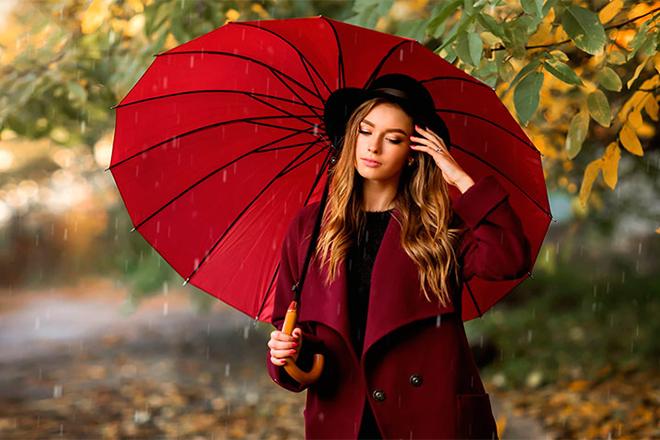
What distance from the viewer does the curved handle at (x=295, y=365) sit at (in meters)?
2.26

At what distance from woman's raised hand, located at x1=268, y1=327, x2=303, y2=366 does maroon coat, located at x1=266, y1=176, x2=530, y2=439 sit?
7cm

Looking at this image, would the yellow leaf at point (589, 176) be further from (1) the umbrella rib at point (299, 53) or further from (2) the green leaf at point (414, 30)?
(1) the umbrella rib at point (299, 53)

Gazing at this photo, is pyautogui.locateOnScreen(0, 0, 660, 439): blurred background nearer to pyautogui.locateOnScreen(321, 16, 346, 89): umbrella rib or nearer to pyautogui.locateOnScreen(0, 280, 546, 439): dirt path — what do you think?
pyautogui.locateOnScreen(0, 280, 546, 439): dirt path

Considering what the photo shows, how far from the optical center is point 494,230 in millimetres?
2260

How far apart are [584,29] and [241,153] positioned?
3.83 ft

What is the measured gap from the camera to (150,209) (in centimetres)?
267

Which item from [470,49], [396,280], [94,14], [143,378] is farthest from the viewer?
[143,378]

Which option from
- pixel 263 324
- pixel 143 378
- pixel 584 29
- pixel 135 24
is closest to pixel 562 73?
pixel 584 29

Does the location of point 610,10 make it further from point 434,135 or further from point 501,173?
point 434,135

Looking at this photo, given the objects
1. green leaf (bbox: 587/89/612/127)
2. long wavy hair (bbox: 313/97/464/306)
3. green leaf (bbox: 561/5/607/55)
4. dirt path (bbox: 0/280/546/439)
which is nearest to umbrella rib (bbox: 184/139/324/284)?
long wavy hair (bbox: 313/97/464/306)

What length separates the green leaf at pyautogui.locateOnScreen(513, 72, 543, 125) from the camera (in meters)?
2.68

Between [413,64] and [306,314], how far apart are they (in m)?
0.77

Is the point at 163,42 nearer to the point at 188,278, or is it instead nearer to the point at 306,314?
the point at 188,278

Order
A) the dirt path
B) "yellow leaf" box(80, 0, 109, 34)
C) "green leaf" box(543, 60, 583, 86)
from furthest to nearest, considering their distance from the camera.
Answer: the dirt path, "yellow leaf" box(80, 0, 109, 34), "green leaf" box(543, 60, 583, 86)
